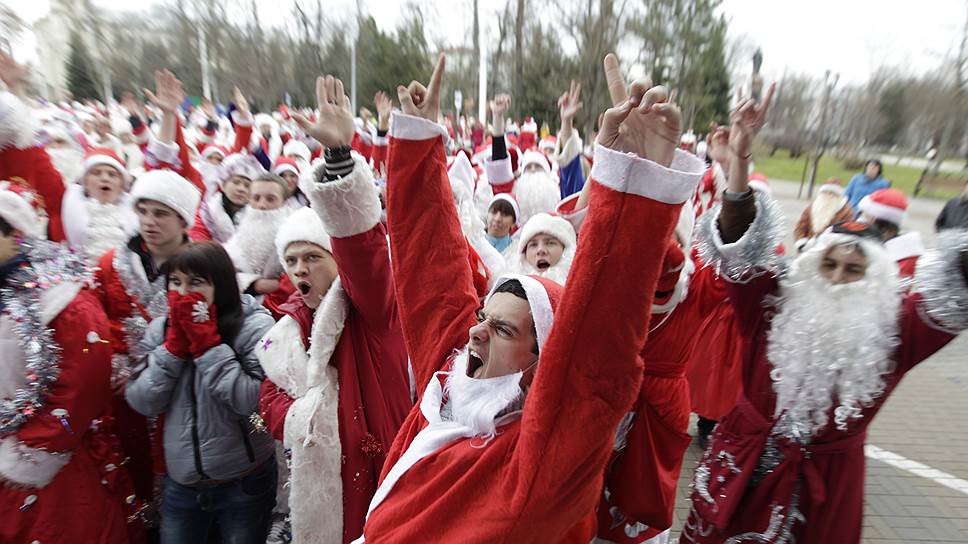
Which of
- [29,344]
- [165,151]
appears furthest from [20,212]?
→ [165,151]

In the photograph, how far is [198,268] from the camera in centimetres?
230

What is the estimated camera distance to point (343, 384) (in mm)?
2150

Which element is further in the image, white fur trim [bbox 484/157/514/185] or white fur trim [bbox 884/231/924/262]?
white fur trim [bbox 484/157/514/185]

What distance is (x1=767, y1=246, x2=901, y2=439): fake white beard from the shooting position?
2.01 m

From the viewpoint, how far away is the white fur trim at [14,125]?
3.33m

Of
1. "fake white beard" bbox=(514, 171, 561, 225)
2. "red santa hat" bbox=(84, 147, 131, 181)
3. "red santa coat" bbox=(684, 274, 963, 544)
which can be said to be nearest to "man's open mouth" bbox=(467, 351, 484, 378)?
"red santa coat" bbox=(684, 274, 963, 544)

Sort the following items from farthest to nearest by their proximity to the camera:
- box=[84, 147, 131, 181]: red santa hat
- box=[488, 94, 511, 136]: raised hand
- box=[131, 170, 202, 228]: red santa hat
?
box=[488, 94, 511, 136]: raised hand
box=[84, 147, 131, 181]: red santa hat
box=[131, 170, 202, 228]: red santa hat

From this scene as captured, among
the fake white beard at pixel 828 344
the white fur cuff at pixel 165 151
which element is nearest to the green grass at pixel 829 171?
the fake white beard at pixel 828 344

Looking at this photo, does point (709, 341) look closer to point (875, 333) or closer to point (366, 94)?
point (875, 333)

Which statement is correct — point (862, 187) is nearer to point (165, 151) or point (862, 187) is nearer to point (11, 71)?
point (165, 151)

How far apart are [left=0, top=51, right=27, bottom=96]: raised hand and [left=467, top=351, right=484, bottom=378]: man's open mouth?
5323 millimetres

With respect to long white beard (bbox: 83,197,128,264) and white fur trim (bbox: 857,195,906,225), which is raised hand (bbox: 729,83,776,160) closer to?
long white beard (bbox: 83,197,128,264)

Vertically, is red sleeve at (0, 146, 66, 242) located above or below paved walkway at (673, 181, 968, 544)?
above

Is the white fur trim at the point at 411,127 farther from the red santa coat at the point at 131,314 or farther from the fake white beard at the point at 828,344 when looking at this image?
the red santa coat at the point at 131,314
